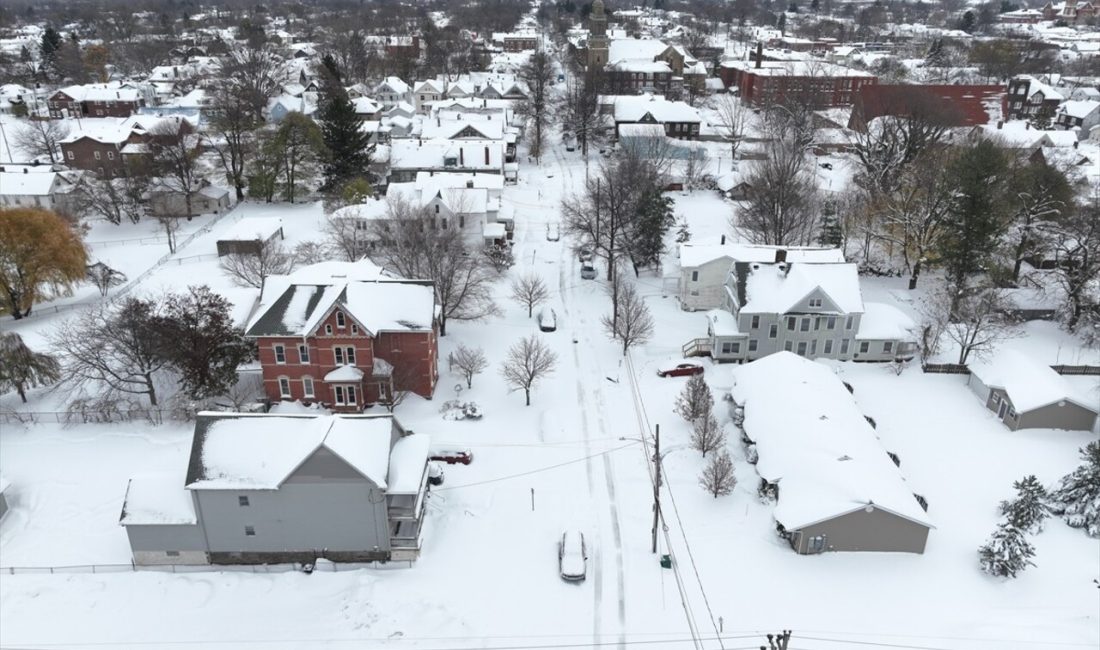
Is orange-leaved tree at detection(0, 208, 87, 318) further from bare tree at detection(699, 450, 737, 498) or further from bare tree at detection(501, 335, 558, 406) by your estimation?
bare tree at detection(699, 450, 737, 498)

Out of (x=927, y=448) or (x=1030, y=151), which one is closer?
(x=927, y=448)

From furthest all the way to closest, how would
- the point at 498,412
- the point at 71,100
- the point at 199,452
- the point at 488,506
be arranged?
the point at 71,100 → the point at 498,412 → the point at 488,506 → the point at 199,452

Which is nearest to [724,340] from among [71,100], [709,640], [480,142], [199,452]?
[709,640]

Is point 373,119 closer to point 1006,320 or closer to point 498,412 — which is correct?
point 498,412

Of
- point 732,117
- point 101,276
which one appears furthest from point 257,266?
point 732,117

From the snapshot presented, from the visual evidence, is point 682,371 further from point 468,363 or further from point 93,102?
point 93,102

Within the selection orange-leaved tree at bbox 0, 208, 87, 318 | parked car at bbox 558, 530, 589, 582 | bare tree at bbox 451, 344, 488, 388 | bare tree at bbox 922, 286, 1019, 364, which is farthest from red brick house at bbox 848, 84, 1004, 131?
orange-leaved tree at bbox 0, 208, 87, 318

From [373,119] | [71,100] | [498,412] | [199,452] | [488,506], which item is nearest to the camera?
[199,452]
